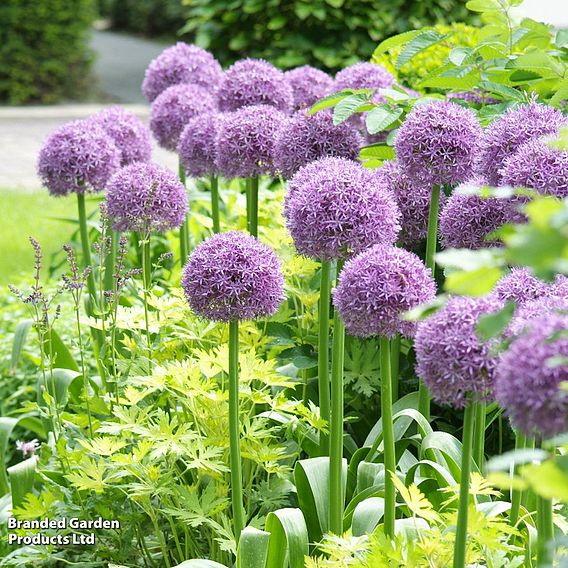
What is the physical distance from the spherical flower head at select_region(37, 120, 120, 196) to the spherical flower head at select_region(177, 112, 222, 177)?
0.89 feet

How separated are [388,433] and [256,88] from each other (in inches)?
79.4

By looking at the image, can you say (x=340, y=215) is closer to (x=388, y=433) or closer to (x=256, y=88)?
(x=388, y=433)

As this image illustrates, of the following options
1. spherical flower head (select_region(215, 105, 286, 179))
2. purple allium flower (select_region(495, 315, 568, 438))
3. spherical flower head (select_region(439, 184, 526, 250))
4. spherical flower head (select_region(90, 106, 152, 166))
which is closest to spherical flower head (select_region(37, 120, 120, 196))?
spherical flower head (select_region(90, 106, 152, 166))

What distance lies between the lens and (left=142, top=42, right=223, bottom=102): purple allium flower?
14.6 ft

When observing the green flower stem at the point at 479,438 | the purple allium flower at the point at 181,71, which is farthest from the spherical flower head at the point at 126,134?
the green flower stem at the point at 479,438

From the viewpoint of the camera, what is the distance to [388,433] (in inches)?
85.3

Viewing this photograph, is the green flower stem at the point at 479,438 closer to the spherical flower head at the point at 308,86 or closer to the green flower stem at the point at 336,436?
the green flower stem at the point at 336,436

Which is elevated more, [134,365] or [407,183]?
[407,183]

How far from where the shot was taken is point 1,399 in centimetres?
449

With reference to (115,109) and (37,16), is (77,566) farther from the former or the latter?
(37,16)

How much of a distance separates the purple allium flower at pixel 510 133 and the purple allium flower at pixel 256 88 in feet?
4.49

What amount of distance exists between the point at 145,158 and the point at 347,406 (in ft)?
4.61

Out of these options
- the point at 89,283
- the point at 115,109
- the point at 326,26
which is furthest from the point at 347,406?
the point at 326,26

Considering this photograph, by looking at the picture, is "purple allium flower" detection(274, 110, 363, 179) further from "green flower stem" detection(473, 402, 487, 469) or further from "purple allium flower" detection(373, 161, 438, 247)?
"green flower stem" detection(473, 402, 487, 469)
